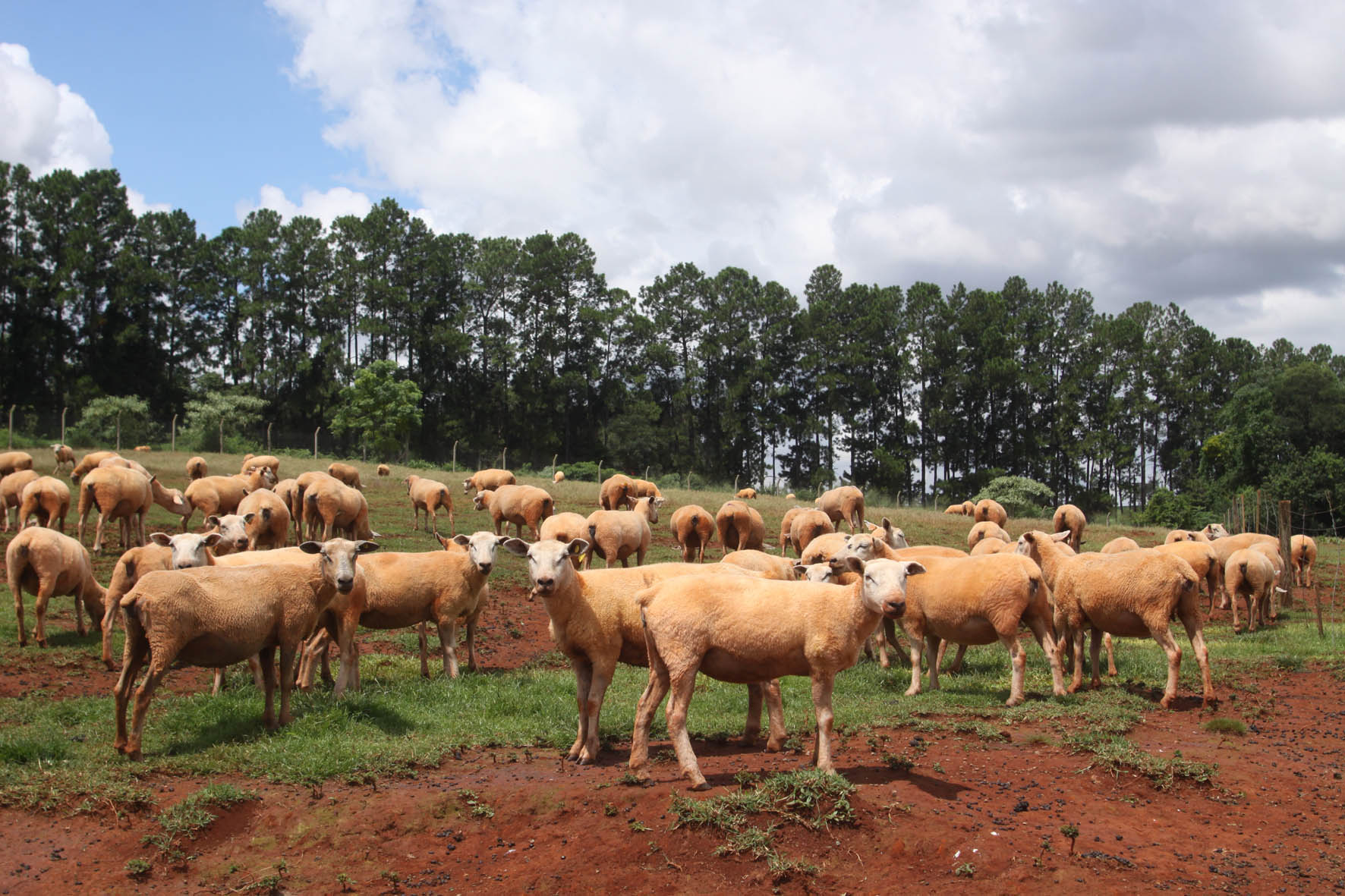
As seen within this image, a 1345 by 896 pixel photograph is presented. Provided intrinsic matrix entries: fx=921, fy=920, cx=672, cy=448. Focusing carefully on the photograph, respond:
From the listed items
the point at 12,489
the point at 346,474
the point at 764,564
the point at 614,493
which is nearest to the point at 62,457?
the point at 346,474

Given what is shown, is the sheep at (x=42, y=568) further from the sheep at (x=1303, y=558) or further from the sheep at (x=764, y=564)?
the sheep at (x=1303, y=558)

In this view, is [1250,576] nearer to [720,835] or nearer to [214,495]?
[720,835]

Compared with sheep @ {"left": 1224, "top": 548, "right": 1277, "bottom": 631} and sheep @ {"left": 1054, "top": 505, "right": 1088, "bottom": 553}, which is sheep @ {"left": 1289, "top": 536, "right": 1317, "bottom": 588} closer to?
sheep @ {"left": 1054, "top": 505, "right": 1088, "bottom": 553}

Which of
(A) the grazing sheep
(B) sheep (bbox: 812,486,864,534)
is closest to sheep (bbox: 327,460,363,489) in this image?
(A) the grazing sheep

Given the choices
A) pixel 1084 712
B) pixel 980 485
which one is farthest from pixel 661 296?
pixel 1084 712

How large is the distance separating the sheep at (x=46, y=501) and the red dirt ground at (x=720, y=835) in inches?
A: 564

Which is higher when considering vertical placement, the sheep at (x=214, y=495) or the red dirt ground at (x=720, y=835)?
the sheep at (x=214, y=495)

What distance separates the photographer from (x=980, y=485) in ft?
245

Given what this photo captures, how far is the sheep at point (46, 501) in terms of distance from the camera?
19.7 meters

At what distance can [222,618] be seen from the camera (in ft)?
32.0

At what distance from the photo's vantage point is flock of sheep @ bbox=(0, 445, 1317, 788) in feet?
27.5

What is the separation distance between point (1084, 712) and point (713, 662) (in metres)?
5.15

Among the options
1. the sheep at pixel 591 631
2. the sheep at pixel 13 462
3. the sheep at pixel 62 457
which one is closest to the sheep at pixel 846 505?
the sheep at pixel 591 631

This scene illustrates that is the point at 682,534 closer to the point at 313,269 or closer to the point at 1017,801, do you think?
the point at 1017,801
